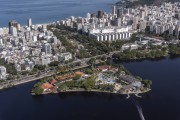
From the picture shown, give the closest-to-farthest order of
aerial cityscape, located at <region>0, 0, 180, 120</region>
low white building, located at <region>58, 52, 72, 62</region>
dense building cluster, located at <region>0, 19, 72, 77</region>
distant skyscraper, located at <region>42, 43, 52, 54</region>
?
aerial cityscape, located at <region>0, 0, 180, 120</region> → dense building cluster, located at <region>0, 19, 72, 77</region> → low white building, located at <region>58, 52, 72, 62</region> → distant skyscraper, located at <region>42, 43, 52, 54</region>

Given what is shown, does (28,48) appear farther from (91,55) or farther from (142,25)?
(142,25)

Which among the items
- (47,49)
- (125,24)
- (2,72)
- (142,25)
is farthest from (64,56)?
(125,24)

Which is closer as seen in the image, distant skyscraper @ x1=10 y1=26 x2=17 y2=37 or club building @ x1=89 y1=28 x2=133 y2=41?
club building @ x1=89 y1=28 x2=133 y2=41

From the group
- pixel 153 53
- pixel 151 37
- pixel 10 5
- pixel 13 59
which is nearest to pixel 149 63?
pixel 153 53

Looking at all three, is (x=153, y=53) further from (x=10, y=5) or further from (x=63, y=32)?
(x=10, y=5)

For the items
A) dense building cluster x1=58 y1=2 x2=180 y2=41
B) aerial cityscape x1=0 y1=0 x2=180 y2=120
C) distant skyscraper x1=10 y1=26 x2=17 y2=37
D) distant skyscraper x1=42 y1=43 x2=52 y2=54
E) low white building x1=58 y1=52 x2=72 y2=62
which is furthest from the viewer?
distant skyscraper x1=10 y1=26 x2=17 y2=37

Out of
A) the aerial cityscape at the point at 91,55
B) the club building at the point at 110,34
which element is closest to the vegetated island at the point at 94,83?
the aerial cityscape at the point at 91,55

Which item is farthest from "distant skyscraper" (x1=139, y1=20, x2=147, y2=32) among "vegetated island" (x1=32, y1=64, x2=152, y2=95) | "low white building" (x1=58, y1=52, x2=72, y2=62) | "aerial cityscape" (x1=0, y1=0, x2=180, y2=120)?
"vegetated island" (x1=32, y1=64, x2=152, y2=95)

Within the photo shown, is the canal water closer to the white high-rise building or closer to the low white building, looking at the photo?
the white high-rise building
